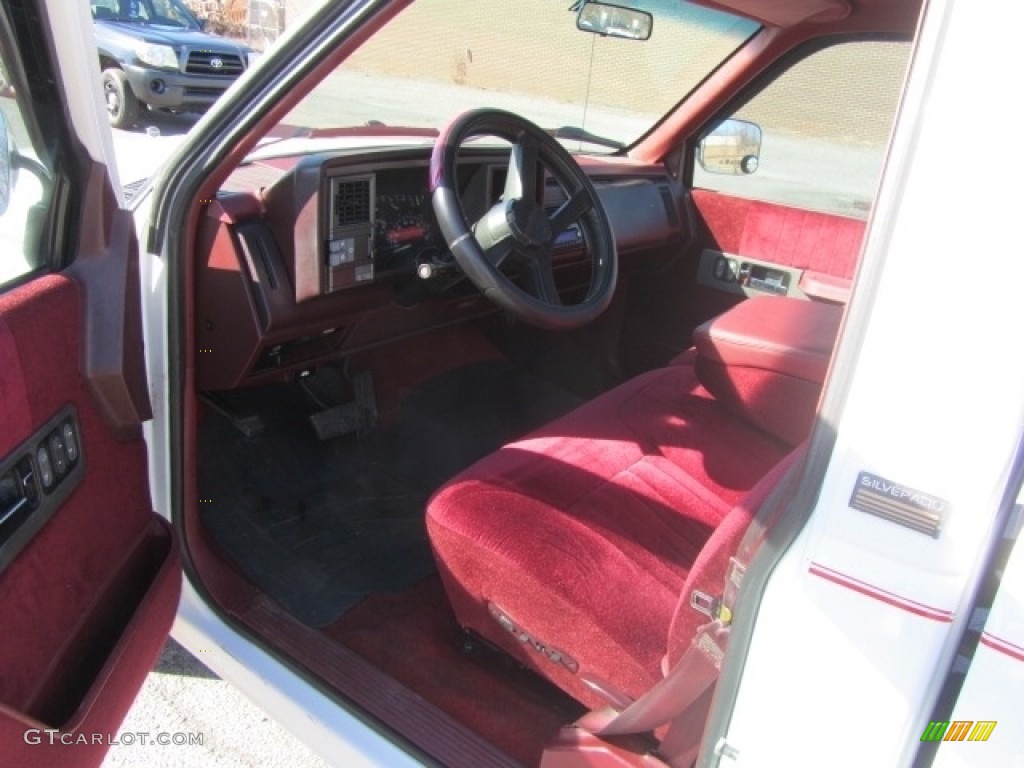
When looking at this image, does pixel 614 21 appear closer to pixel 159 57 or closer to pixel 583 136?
pixel 583 136

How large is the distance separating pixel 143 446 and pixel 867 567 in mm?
1402

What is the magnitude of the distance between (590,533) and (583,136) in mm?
1883

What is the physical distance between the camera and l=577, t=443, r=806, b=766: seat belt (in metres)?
1.10

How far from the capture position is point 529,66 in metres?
2.74

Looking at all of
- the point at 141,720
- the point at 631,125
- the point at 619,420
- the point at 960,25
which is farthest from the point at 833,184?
the point at 141,720

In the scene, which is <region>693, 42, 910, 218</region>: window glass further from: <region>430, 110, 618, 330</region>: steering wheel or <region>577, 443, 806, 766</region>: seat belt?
<region>577, 443, 806, 766</region>: seat belt

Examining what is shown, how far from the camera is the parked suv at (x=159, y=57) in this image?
7.51 meters

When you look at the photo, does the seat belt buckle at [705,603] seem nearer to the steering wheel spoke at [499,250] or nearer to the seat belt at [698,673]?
the seat belt at [698,673]

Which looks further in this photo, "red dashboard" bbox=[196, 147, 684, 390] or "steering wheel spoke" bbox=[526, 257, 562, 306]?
"steering wheel spoke" bbox=[526, 257, 562, 306]

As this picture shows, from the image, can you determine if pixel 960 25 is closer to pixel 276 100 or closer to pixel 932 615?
pixel 932 615

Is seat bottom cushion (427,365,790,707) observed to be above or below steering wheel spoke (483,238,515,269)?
below

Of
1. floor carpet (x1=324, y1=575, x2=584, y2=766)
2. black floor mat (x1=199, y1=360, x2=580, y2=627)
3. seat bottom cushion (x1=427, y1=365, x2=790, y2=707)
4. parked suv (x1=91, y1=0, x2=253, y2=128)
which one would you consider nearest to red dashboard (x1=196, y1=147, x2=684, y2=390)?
black floor mat (x1=199, y1=360, x2=580, y2=627)

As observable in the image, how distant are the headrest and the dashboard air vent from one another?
34.5 inches

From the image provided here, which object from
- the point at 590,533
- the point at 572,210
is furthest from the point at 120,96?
the point at 590,533
